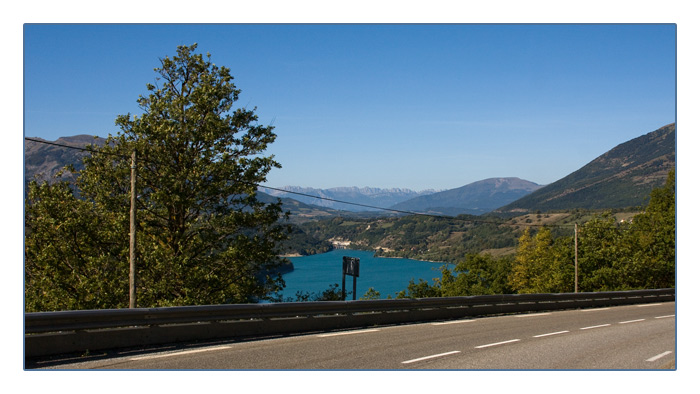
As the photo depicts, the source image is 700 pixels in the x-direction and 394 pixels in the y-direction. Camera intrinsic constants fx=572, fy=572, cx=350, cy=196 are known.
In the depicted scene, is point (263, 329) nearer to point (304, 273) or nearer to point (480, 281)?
point (480, 281)

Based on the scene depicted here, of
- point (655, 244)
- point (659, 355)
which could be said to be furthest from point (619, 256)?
point (659, 355)

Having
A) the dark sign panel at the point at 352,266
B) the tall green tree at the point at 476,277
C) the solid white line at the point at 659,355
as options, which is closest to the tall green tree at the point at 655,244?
the tall green tree at the point at 476,277

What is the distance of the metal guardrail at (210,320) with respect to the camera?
28.6 ft

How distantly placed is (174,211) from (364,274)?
119 metres

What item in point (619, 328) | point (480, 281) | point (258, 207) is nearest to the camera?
point (619, 328)

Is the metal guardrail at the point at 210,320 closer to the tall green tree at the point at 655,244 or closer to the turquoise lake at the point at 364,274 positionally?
the tall green tree at the point at 655,244

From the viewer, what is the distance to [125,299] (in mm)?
20688

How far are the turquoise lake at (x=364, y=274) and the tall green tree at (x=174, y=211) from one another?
67.8 meters

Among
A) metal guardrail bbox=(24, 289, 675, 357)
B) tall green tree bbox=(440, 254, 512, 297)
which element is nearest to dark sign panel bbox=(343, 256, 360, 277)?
metal guardrail bbox=(24, 289, 675, 357)

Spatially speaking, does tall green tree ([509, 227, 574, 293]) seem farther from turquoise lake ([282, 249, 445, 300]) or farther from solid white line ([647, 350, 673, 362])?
solid white line ([647, 350, 673, 362])

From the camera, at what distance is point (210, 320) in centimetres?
1089

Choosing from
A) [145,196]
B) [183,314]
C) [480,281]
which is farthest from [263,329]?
[480,281]

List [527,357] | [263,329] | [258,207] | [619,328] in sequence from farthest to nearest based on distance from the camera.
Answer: [258,207]
[619,328]
[263,329]
[527,357]

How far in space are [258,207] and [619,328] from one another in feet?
47.6
